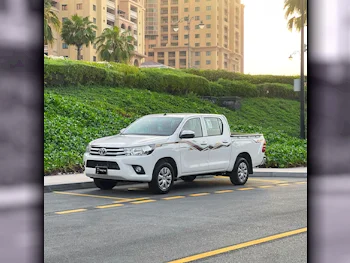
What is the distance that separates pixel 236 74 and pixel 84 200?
1273 inches

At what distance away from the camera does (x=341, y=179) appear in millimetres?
1589

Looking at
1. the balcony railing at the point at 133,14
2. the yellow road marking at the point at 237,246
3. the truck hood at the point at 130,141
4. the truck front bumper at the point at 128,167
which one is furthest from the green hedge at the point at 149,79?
the balcony railing at the point at 133,14

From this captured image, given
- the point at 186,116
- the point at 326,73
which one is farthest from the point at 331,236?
the point at 186,116

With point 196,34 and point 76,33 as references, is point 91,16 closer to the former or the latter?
point 76,33

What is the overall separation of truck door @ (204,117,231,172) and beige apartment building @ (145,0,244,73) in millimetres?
134835

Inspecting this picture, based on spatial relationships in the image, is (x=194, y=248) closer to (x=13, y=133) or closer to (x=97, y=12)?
(x=13, y=133)

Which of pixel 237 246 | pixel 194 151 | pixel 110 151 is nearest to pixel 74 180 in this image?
pixel 110 151

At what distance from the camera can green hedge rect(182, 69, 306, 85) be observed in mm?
39569

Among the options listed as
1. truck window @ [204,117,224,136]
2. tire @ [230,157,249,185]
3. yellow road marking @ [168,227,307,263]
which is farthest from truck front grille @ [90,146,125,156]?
yellow road marking @ [168,227,307,263]

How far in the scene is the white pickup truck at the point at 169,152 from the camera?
1119 cm

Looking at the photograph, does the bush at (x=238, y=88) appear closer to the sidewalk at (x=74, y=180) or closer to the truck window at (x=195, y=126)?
the sidewalk at (x=74, y=180)

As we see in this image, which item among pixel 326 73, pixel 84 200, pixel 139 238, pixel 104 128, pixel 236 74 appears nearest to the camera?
pixel 326 73

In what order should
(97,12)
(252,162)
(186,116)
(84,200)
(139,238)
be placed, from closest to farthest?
(139,238)
(84,200)
(186,116)
(252,162)
(97,12)

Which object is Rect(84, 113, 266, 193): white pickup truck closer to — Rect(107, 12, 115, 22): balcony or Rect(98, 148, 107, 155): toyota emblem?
Rect(98, 148, 107, 155): toyota emblem
